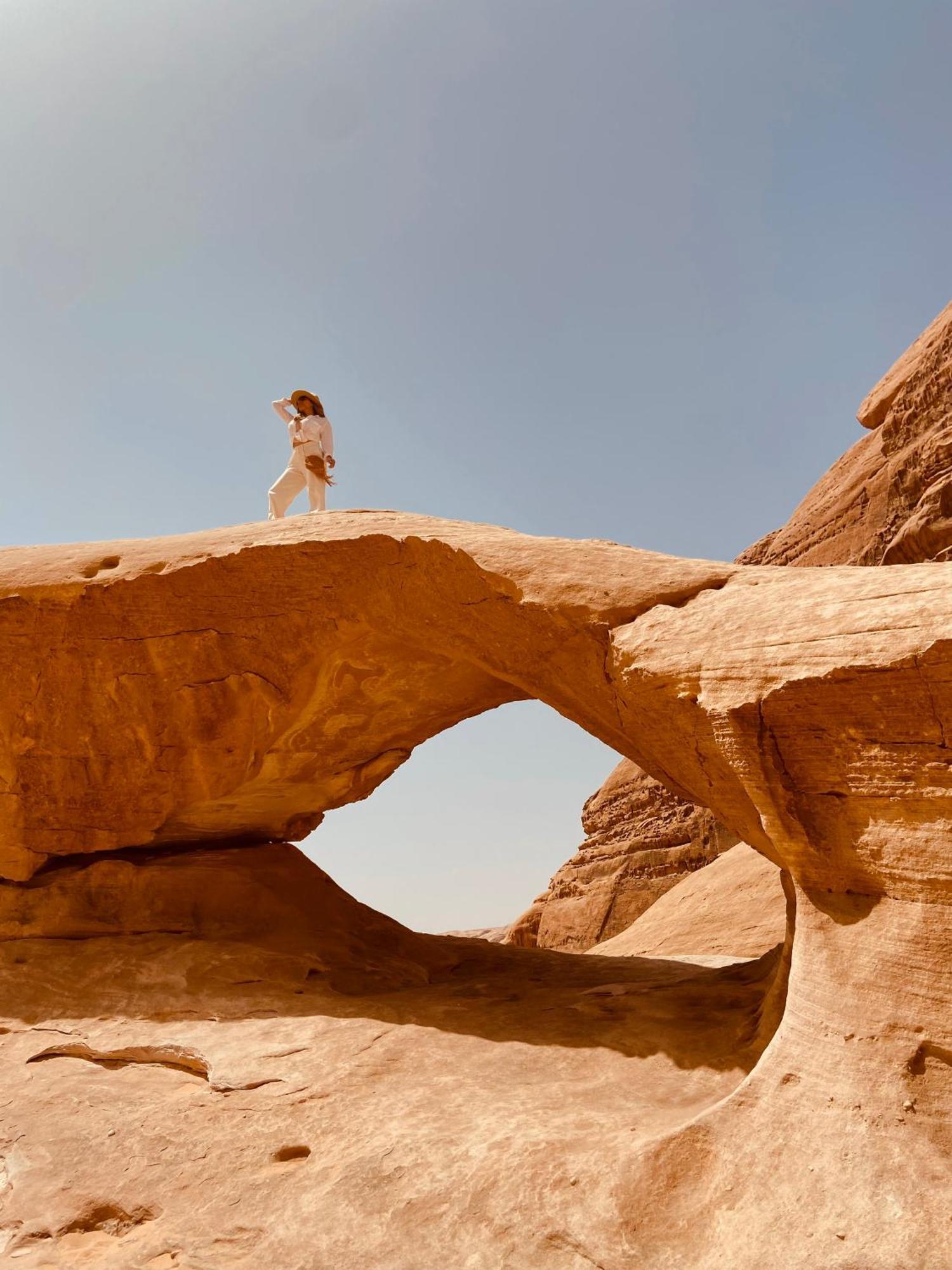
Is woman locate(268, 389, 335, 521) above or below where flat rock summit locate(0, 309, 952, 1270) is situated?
above

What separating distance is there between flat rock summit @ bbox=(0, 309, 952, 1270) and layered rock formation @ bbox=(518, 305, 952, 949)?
6.87 metres

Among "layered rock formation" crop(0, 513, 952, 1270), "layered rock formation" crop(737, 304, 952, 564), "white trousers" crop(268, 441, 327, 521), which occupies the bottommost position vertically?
"layered rock formation" crop(0, 513, 952, 1270)

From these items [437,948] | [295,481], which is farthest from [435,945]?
[295,481]

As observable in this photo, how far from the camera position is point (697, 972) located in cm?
711

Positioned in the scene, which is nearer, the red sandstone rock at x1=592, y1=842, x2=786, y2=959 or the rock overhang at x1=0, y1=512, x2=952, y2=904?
the rock overhang at x1=0, y1=512, x2=952, y2=904

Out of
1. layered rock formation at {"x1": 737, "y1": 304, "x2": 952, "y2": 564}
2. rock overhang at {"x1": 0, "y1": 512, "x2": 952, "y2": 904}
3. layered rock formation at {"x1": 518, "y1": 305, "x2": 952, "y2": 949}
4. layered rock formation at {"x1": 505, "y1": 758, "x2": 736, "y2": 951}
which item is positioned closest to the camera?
rock overhang at {"x1": 0, "y1": 512, "x2": 952, "y2": 904}

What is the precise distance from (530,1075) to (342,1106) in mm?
1067

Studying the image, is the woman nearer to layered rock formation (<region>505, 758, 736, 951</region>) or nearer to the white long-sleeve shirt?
the white long-sleeve shirt

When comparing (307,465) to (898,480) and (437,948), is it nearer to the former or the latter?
(437,948)

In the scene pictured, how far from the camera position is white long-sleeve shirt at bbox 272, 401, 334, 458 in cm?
938

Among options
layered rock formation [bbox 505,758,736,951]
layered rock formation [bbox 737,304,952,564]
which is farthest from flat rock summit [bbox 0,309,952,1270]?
layered rock formation [bbox 737,304,952,564]

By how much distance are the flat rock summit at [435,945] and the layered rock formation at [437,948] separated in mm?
20

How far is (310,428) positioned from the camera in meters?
9.39

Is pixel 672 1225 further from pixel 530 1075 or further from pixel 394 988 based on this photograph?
pixel 394 988
